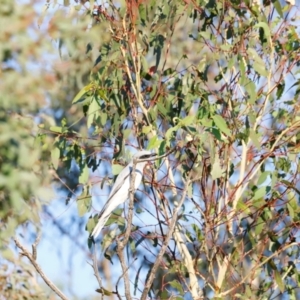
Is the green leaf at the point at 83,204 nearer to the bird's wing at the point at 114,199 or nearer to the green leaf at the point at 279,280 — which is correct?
the bird's wing at the point at 114,199

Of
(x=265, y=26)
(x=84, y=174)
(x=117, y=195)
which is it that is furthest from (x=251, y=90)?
(x=84, y=174)

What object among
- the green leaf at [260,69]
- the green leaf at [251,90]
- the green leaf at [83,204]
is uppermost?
the green leaf at [260,69]

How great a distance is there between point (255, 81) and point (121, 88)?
52 cm

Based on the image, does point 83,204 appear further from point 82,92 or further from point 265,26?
point 265,26

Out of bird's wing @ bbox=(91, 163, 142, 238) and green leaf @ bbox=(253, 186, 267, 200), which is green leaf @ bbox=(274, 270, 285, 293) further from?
bird's wing @ bbox=(91, 163, 142, 238)

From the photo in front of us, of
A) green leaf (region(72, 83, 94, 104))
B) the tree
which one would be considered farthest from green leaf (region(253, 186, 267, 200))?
green leaf (region(72, 83, 94, 104))

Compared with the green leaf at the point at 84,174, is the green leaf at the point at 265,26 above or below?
above

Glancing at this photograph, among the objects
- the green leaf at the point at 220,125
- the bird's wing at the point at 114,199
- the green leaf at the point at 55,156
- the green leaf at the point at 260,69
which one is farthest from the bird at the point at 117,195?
the green leaf at the point at 260,69

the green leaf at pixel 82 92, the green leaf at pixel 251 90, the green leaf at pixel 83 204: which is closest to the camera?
the green leaf at pixel 251 90

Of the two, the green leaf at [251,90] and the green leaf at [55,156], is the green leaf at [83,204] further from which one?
the green leaf at [251,90]

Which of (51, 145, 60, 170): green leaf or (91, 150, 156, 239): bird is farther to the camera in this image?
(51, 145, 60, 170): green leaf

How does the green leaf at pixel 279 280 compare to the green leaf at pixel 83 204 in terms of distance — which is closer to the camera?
the green leaf at pixel 279 280

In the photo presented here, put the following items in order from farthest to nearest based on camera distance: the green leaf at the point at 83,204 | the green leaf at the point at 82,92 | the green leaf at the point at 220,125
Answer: the green leaf at the point at 83,204
the green leaf at the point at 82,92
the green leaf at the point at 220,125

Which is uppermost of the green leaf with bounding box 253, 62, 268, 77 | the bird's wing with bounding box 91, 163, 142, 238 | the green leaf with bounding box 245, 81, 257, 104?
the green leaf with bounding box 253, 62, 268, 77
